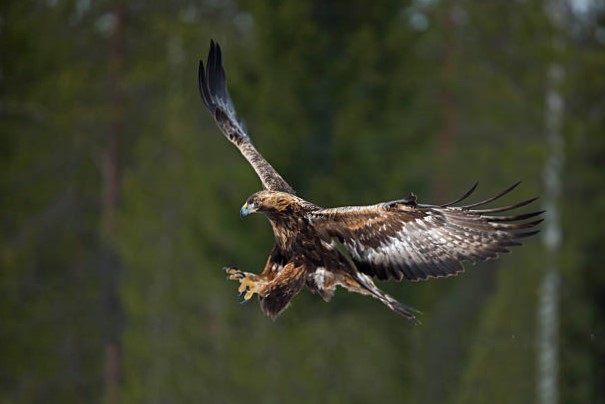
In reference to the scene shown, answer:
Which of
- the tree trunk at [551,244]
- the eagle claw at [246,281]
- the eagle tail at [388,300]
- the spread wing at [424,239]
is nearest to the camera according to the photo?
the eagle tail at [388,300]

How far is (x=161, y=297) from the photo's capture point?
22906mm

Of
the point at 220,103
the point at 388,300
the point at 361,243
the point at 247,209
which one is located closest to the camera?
the point at 388,300

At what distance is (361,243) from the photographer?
26.9ft

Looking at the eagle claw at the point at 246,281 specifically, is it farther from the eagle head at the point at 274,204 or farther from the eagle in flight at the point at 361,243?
the eagle head at the point at 274,204

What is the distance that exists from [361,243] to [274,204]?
66 centimetres

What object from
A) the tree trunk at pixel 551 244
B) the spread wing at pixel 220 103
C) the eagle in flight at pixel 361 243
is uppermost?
the tree trunk at pixel 551 244

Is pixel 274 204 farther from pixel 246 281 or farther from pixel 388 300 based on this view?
pixel 388 300

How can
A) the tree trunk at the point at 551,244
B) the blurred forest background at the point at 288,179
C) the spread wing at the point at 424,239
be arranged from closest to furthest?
the spread wing at the point at 424,239, the blurred forest background at the point at 288,179, the tree trunk at the point at 551,244

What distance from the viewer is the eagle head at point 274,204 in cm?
789

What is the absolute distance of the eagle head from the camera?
25.9 ft

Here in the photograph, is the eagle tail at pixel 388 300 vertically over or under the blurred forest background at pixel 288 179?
under

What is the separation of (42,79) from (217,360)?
6729 mm

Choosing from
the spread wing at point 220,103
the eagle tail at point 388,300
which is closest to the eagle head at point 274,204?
the eagle tail at point 388,300

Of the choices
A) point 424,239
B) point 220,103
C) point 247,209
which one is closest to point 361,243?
point 424,239
